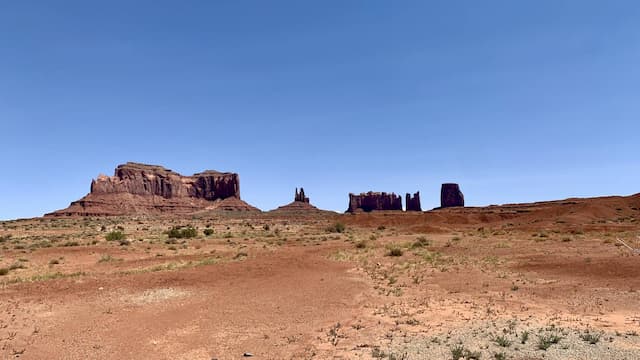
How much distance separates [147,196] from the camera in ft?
591

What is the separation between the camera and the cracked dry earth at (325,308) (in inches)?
388

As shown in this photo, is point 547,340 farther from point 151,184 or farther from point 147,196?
point 151,184

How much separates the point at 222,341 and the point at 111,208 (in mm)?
162733

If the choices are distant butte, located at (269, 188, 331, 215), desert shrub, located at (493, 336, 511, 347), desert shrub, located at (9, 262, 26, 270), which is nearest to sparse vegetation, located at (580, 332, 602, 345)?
desert shrub, located at (493, 336, 511, 347)

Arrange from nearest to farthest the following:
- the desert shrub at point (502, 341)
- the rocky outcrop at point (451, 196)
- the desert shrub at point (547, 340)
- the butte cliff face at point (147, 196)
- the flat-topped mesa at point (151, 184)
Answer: the desert shrub at point (547, 340) → the desert shrub at point (502, 341) → the butte cliff face at point (147, 196) → the flat-topped mesa at point (151, 184) → the rocky outcrop at point (451, 196)

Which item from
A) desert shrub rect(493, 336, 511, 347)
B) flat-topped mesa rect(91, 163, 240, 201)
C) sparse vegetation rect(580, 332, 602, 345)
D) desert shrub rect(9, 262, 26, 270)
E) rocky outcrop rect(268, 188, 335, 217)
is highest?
flat-topped mesa rect(91, 163, 240, 201)

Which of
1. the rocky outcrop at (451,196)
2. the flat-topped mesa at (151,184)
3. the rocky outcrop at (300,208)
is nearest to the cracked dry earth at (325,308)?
the rocky outcrop at (300,208)

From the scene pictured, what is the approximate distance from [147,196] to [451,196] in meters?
133

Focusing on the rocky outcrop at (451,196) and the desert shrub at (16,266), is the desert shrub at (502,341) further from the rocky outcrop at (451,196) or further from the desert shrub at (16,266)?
the rocky outcrop at (451,196)

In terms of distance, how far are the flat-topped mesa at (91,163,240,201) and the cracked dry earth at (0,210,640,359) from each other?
525ft

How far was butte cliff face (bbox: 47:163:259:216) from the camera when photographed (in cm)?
15450

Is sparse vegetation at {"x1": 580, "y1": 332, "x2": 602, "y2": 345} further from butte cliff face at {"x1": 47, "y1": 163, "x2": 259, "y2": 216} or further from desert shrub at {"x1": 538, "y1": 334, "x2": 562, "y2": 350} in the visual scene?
butte cliff face at {"x1": 47, "y1": 163, "x2": 259, "y2": 216}

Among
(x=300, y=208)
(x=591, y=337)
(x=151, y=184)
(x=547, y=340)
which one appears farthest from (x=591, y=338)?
(x=151, y=184)

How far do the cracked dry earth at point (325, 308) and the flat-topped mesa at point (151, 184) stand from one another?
525 feet
